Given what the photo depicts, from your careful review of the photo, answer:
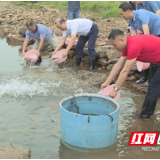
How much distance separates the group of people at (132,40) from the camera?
4281 mm

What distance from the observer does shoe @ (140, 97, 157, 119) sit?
4.92 meters

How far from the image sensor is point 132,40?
4293 millimetres

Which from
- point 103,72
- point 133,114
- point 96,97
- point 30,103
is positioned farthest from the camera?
point 103,72

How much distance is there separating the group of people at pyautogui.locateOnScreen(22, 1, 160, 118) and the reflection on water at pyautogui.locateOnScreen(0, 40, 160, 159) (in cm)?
48

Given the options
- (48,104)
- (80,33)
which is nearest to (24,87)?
(48,104)

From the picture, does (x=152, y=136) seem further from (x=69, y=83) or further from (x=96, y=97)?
(x=69, y=83)

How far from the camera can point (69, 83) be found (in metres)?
7.16

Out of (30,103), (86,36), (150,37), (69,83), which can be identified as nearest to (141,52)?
(150,37)

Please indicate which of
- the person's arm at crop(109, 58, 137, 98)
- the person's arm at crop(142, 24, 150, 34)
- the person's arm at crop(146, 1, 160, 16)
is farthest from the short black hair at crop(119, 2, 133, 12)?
the person's arm at crop(109, 58, 137, 98)

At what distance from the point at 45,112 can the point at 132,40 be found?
214 centimetres

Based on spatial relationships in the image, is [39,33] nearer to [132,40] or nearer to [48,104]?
[48,104]

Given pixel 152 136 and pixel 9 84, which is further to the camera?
pixel 9 84

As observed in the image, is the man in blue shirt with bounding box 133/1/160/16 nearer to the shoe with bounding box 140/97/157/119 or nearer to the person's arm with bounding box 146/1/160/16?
the person's arm with bounding box 146/1/160/16

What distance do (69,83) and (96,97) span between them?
9.06ft
